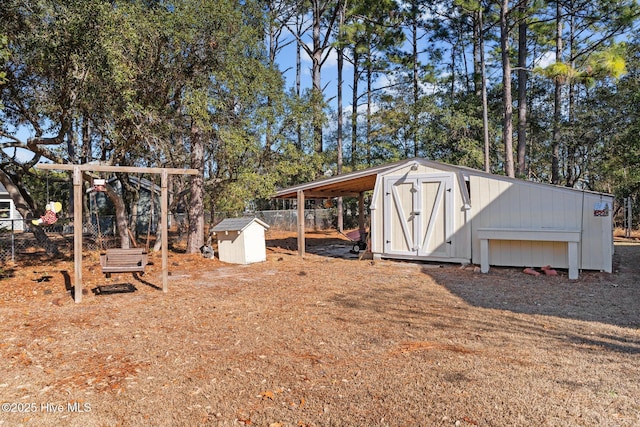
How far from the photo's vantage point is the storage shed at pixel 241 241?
9.35 meters

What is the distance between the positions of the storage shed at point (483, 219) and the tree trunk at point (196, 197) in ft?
11.5

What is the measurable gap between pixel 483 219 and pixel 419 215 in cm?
133

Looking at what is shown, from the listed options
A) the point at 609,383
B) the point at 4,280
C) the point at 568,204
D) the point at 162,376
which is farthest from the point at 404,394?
the point at 4,280

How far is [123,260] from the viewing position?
6.46 meters

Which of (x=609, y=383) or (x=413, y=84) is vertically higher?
(x=413, y=84)

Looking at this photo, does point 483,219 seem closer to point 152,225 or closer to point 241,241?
point 241,241

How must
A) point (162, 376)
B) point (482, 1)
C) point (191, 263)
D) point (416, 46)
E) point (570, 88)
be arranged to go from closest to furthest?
point (162, 376)
point (191, 263)
point (482, 1)
point (570, 88)
point (416, 46)

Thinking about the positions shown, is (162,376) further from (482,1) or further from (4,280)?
(482,1)

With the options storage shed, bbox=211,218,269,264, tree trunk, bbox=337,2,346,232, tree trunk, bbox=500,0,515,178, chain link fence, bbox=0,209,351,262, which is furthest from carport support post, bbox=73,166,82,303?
tree trunk, bbox=337,2,346,232

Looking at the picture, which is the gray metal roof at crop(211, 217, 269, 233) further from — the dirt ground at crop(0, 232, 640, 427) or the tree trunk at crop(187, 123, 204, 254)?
the dirt ground at crop(0, 232, 640, 427)

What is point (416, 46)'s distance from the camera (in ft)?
66.0

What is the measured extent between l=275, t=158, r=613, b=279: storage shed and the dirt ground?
2.94 feet

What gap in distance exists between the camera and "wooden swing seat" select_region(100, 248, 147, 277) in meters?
6.13

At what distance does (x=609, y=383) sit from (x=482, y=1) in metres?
17.4
